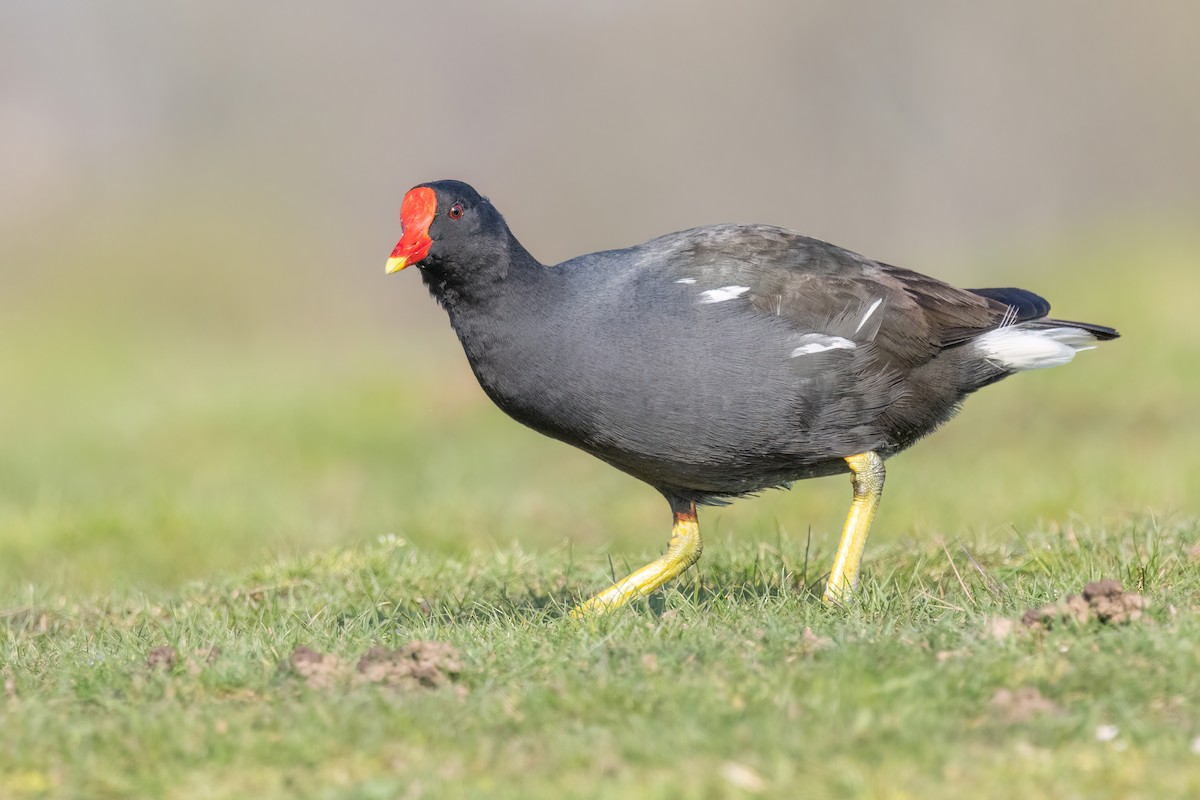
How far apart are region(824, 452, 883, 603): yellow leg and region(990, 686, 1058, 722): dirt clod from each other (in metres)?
1.61

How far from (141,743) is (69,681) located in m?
0.64

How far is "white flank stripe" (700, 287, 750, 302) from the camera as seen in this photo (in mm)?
5195

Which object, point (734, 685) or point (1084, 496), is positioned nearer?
point (734, 685)

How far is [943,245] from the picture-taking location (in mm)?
19516

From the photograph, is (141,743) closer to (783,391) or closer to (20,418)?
(783,391)

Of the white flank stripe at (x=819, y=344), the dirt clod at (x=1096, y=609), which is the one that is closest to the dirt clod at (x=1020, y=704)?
the dirt clod at (x=1096, y=609)

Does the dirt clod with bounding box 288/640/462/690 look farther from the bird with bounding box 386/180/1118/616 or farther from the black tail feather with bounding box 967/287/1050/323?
the black tail feather with bounding box 967/287/1050/323

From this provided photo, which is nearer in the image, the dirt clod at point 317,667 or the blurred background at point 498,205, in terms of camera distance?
the dirt clod at point 317,667

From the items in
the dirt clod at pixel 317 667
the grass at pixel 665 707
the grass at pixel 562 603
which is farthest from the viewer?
the dirt clod at pixel 317 667

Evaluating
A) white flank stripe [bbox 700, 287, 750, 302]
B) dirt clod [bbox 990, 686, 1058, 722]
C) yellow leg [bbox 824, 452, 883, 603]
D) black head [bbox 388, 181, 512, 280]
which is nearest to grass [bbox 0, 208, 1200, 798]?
dirt clod [bbox 990, 686, 1058, 722]

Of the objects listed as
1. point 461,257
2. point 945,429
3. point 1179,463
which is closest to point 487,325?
point 461,257

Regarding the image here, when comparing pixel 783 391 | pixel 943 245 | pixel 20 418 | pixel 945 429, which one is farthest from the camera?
pixel 943 245

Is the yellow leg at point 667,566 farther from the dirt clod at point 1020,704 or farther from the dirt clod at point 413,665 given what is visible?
the dirt clod at point 1020,704

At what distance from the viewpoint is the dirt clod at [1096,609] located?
407 cm
